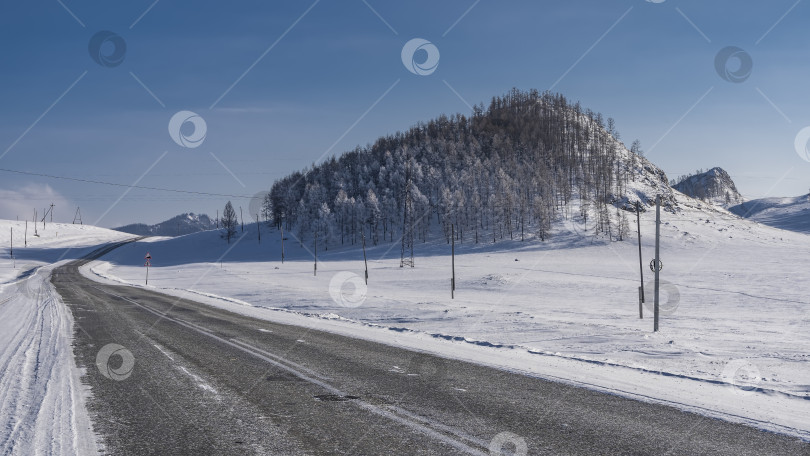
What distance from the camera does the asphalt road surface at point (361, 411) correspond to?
5.61m

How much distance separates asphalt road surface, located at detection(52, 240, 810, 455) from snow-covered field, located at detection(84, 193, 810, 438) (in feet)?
3.33

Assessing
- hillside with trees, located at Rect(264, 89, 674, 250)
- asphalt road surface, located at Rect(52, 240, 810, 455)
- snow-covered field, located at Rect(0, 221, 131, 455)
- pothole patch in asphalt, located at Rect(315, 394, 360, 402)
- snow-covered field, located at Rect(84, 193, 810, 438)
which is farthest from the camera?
hillside with trees, located at Rect(264, 89, 674, 250)

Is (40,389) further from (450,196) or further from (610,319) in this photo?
(450,196)

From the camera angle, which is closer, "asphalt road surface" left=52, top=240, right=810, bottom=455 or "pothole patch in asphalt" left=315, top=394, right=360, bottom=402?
"asphalt road surface" left=52, top=240, right=810, bottom=455

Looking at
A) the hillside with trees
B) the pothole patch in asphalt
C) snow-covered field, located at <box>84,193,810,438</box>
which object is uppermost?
the hillside with trees

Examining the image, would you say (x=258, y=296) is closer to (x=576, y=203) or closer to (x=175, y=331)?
(x=175, y=331)

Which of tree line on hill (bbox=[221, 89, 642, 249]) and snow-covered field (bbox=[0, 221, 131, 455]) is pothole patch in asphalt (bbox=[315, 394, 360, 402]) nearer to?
snow-covered field (bbox=[0, 221, 131, 455])

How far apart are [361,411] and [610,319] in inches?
917

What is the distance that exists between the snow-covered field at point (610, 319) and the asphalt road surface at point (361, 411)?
1014mm

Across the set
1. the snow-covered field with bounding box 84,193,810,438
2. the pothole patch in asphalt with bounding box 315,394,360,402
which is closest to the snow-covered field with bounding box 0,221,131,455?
the pothole patch in asphalt with bounding box 315,394,360,402

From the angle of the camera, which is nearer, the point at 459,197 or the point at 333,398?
the point at 333,398

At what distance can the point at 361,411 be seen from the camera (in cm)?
696

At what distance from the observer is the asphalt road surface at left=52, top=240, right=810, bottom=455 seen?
561 cm


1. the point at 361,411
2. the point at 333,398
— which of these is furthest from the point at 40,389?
the point at 361,411
